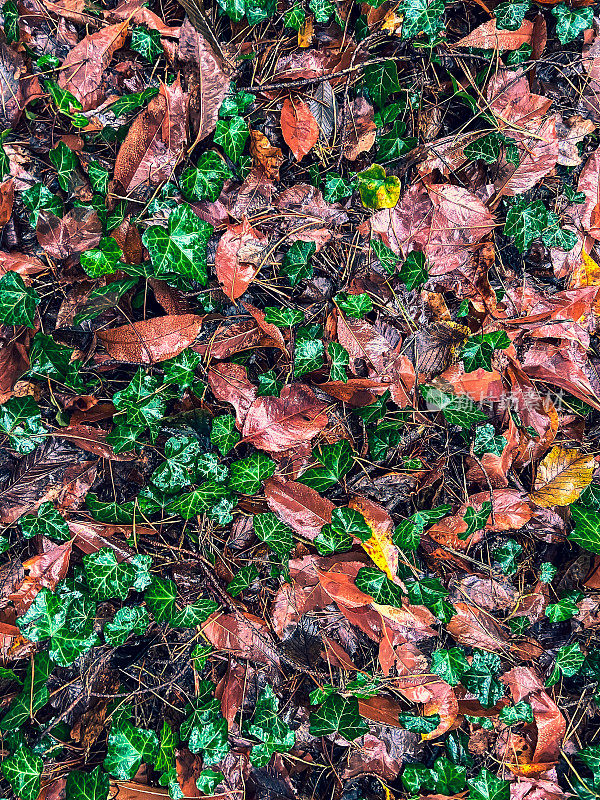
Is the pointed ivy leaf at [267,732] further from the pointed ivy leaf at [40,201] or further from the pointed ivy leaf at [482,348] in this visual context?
the pointed ivy leaf at [40,201]

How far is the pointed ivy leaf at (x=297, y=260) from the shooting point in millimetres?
1534

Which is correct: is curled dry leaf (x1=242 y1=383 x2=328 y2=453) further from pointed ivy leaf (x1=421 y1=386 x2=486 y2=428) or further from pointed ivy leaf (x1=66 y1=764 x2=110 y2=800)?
pointed ivy leaf (x1=66 y1=764 x2=110 y2=800)

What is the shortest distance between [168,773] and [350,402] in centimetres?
128

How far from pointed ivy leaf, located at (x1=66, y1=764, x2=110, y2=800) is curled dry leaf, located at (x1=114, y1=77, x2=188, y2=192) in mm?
1790

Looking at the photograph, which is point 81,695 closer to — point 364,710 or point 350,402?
point 364,710

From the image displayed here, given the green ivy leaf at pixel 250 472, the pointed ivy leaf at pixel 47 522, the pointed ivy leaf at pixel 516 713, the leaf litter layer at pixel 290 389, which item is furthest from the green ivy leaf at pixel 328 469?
the pointed ivy leaf at pixel 516 713

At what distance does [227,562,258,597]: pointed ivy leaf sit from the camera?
1.56 meters

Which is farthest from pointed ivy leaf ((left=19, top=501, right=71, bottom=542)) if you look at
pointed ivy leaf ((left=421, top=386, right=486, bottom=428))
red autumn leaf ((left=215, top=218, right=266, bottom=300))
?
pointed ivy leaf ((left=421, top=386, right=486, bottom=428))

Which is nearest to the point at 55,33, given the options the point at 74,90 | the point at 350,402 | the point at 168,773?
the point at 74,90

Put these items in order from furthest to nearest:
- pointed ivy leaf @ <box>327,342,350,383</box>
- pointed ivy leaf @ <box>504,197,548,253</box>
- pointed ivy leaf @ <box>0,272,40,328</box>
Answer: pointed ivy leaf @ <box>504,197,548,253</box>
pointed ivy leaf @ <box>327,342,350,383</box>
pointed ivy leaf @ <box>0,272,40,328</box>

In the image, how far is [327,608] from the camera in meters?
1.60

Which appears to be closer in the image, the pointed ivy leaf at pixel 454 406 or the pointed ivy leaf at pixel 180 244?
the pointed ivy leaf at pixel 180 244

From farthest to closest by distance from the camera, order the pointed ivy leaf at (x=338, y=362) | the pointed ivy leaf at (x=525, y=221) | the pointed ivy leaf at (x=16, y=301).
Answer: the pointed ivy leaf at (x=525, y=221) → the pointed ivy leaf at (x=338, y=362) → the pointed ivy leaf at (x=16, y=301)

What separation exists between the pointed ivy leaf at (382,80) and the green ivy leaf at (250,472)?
120 centimetres
